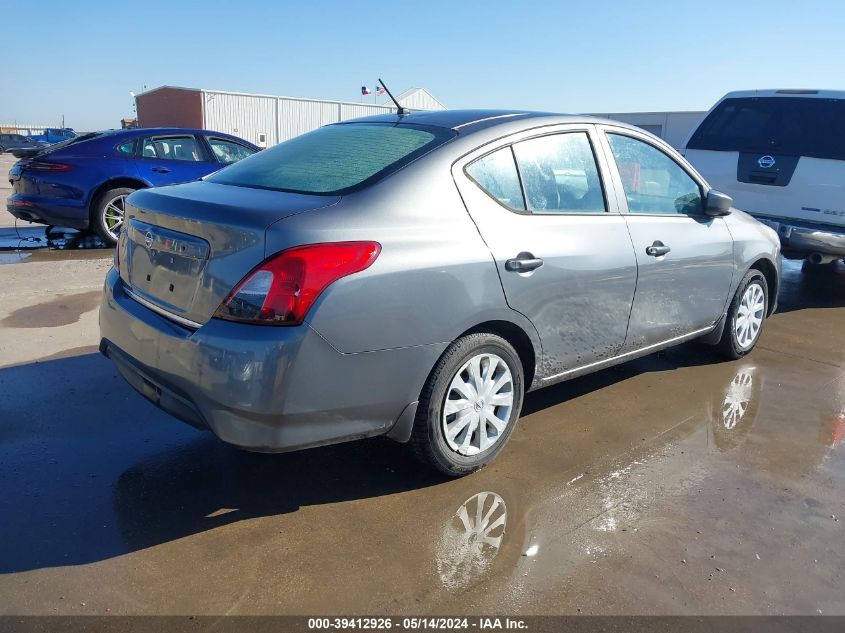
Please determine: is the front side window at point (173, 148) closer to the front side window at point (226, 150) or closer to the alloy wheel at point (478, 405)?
the front side window at point (226, 150)

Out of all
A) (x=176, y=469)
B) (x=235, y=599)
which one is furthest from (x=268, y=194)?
(x=235, y=599)

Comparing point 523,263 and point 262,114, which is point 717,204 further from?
point 262,114

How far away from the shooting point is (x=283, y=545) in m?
2.71

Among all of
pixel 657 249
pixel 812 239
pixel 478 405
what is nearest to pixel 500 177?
pixel 478 405

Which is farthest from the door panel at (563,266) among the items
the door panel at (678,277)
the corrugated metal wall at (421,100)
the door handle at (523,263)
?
the corrugated metal wall at (421,100)

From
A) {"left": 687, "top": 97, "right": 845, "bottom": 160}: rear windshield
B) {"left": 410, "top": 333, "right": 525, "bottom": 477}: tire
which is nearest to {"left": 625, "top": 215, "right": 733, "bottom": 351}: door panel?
{"left": 410, "top": 333, "right": 525, "bottom": 477}: tire

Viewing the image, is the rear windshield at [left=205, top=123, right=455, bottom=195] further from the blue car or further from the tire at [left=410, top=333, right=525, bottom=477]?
the blue car

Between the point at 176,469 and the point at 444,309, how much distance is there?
→ 1.46 m

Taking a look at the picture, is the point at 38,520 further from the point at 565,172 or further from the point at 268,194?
the point at 565,172

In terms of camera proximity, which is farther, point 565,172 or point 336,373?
point 565,172

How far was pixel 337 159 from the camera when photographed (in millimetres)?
3285

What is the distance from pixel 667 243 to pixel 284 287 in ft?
8.15

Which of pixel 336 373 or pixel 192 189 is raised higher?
pixel 192 189

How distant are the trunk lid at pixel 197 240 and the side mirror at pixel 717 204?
268 centimetres
